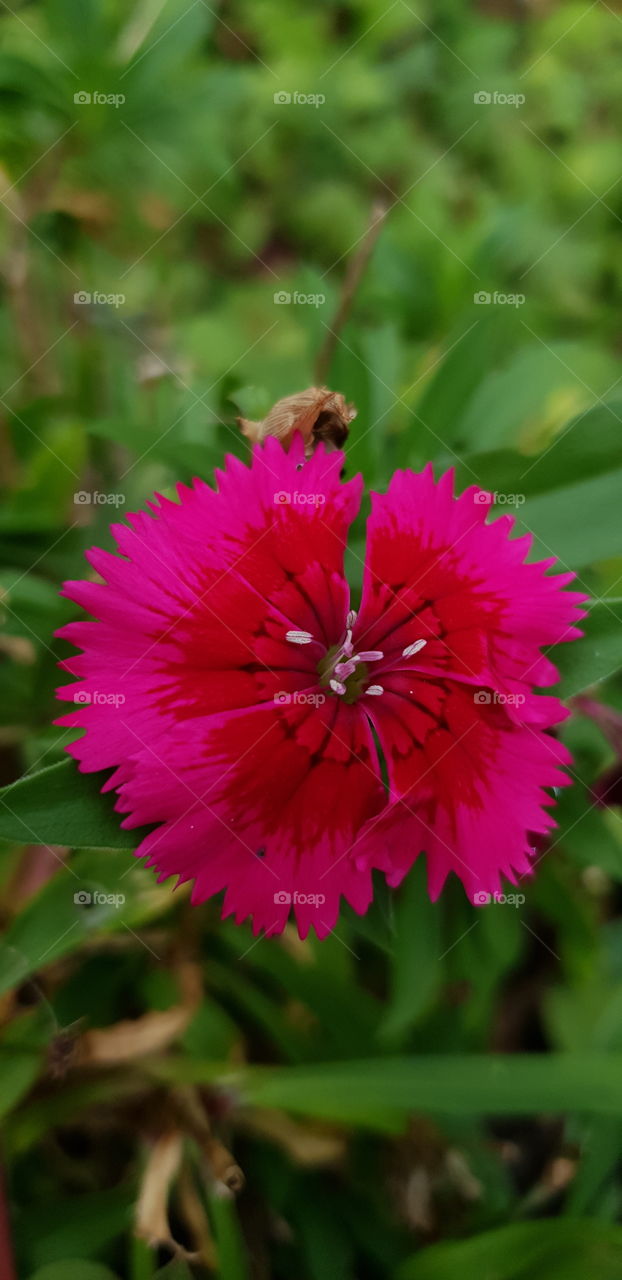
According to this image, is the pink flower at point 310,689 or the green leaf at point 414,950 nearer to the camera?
the pink flower at point 310,689

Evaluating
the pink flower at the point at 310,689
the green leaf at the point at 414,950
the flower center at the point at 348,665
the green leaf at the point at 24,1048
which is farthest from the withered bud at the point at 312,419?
the green leaf at the point at 24,1048

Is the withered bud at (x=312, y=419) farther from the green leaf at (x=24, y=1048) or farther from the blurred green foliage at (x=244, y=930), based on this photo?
the green leaf at (x=24, y=1048)

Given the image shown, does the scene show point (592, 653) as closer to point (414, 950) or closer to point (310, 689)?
Result: point (310, 689)

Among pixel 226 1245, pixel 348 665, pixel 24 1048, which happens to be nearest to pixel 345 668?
pixel 348 665

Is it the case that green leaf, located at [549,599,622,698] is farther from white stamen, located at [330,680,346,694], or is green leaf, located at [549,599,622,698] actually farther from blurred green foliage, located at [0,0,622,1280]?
white stamen, located at [330,680,346,694]

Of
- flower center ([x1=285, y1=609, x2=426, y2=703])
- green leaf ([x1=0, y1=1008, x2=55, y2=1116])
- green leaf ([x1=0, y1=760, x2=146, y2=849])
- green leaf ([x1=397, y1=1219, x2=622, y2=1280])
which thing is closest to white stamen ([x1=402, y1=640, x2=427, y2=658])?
flower center ([x1=285, y1=609, x2=426, y2=703])

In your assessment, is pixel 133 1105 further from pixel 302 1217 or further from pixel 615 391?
pixel 615 391
